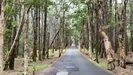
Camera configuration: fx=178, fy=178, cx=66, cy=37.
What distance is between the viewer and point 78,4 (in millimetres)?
34188

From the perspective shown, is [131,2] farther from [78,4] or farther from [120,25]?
[120,25]

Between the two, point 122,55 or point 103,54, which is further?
point 103,54

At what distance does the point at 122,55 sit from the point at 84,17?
18398 mm

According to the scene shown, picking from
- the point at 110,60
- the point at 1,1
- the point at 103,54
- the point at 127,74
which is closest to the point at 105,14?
the point at 103,54

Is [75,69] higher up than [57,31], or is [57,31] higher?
[57,31]

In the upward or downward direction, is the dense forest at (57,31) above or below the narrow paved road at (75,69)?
above

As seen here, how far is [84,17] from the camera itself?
33.8 metres

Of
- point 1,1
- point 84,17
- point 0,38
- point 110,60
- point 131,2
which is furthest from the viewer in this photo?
point 131,2

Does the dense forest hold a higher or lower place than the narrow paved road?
higher

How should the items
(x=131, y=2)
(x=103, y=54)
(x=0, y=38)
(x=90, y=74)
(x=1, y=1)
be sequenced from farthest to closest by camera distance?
(x=131, y=2) → (x=103, y=54) → (x=90, y=74) → (x=1, y=1) → (x=0, y=38)

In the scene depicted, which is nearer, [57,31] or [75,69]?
[75,69]

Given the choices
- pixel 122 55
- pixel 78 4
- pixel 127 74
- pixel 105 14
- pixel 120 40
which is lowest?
pixel 127 74

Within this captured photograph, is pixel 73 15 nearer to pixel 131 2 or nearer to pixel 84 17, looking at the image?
pixel 84 17

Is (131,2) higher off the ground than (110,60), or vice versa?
(131,2)
